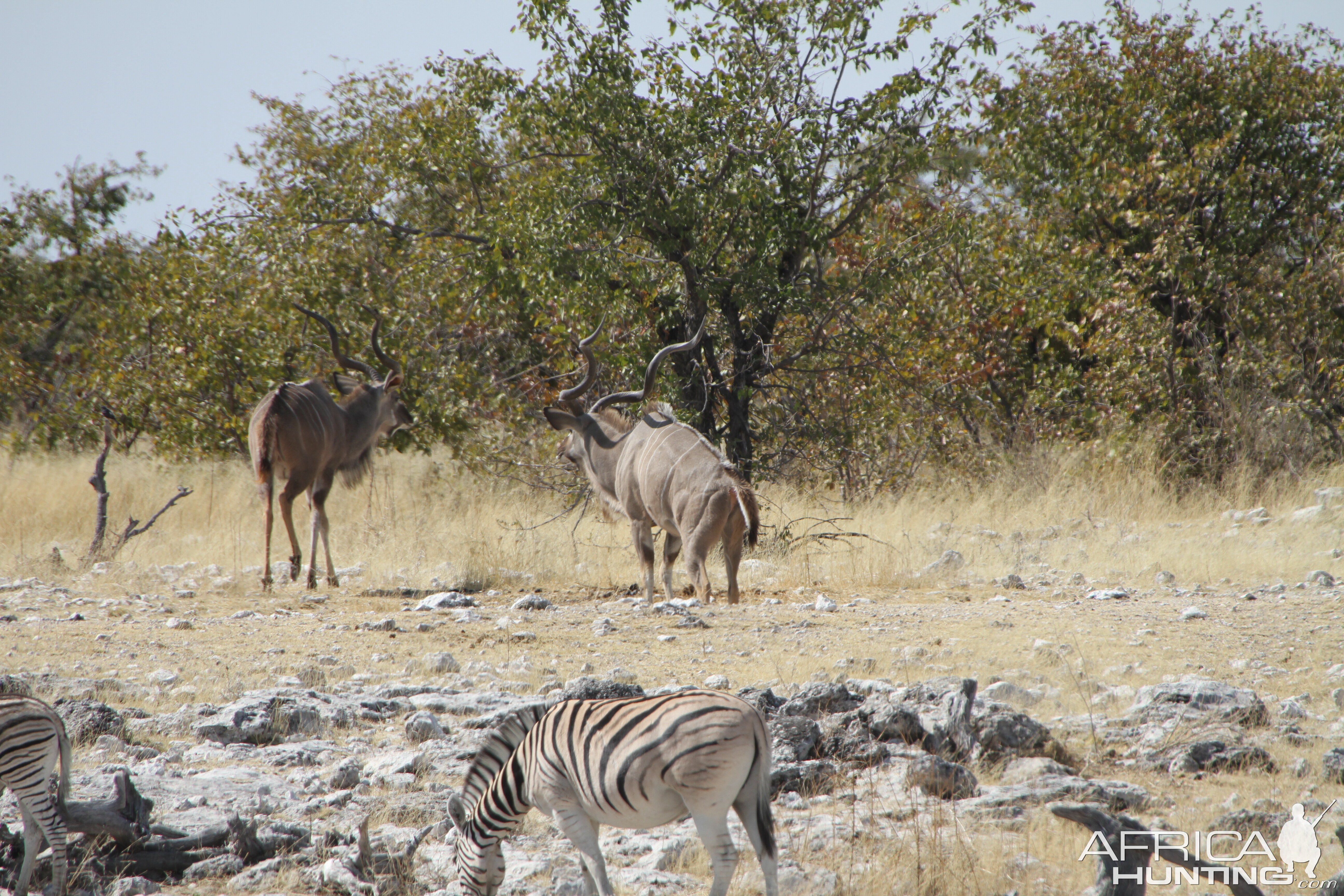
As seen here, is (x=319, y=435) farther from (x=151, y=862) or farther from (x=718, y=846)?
(x=718, y=846)

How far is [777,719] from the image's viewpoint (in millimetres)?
4469

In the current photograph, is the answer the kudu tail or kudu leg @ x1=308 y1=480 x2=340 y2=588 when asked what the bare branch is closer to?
kudu leg @ x1=308 y1=480 x2=340 y2=588

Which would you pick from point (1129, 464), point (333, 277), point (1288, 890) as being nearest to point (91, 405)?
point (333, 277)

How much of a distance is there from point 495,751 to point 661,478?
17.4 ft

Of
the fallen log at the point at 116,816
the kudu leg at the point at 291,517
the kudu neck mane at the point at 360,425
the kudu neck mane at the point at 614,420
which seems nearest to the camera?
the fallen log at the point at 116,816

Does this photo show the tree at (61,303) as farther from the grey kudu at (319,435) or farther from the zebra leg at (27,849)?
the zebra leg at (27,849)

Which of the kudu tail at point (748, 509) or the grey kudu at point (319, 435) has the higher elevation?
the grey kudu at point (319, 435)

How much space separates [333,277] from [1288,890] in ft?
36.7

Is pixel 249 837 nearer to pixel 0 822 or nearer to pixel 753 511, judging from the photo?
pixel 0 822

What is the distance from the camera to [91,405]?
1366 cm

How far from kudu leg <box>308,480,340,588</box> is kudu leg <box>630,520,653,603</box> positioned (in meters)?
2.67

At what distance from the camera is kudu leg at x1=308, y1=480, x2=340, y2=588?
938 cm

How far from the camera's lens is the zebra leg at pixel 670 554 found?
29.3 feet

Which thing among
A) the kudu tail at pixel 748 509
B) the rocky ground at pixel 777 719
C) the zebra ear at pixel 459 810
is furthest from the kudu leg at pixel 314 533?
the zebra ear at pixel 459 810
